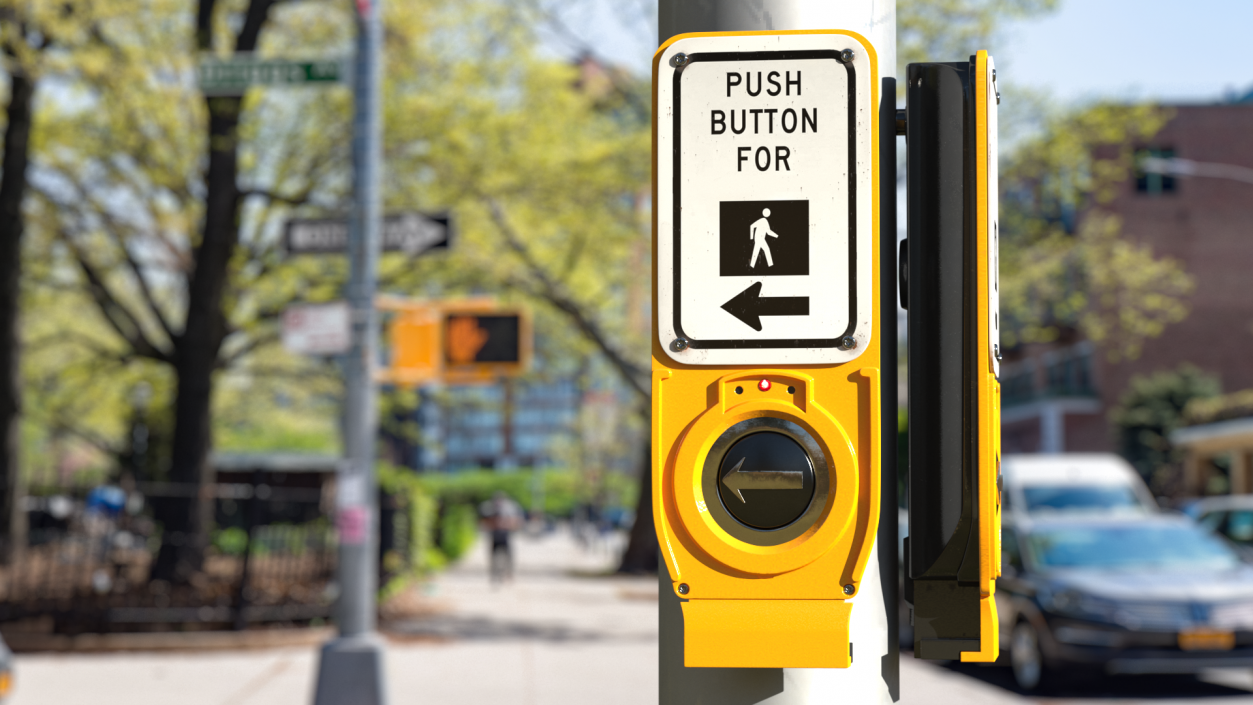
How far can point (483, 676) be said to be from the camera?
36.0ft

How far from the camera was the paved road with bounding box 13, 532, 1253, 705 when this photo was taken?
9.83 metres

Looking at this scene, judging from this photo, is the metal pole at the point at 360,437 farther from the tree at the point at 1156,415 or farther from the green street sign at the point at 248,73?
the tree at the point at 1156,415

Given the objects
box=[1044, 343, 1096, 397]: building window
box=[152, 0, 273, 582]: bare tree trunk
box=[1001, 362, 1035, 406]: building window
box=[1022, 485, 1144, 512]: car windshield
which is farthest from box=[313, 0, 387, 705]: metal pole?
box=[1001, 362, 1035, 406]: building window

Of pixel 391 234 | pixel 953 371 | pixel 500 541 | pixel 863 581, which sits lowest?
pixel 500 541

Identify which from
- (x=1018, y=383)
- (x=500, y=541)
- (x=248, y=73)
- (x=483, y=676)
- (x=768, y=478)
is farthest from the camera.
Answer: (x=1018, y=383)

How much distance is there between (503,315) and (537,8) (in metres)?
8.99

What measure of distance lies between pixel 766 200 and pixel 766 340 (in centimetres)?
19

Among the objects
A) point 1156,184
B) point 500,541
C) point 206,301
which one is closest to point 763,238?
point 206,301

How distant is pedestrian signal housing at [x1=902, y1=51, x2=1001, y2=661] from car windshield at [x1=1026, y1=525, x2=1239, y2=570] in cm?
1013

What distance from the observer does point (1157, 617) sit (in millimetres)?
9906

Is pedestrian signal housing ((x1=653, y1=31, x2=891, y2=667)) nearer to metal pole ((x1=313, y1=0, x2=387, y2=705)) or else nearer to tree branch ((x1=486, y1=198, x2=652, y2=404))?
metal pole ((x1=313, y1=0, x2=387, y2=705))

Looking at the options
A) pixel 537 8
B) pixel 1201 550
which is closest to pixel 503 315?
pixel 1201 550

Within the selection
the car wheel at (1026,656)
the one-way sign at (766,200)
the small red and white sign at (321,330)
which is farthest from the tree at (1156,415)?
→ the one-way sign at (766,200)

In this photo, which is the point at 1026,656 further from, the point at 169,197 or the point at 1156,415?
the point at 1156,415
